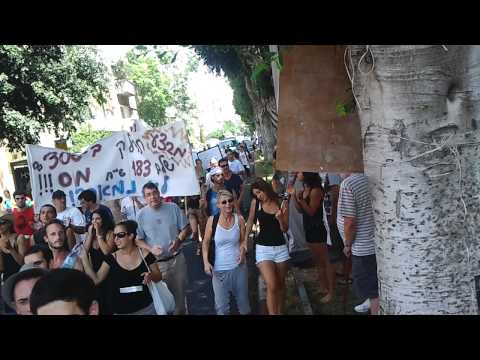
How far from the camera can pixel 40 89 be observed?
12.7 metres

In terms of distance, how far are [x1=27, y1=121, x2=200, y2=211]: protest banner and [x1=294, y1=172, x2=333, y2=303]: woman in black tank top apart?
1.40m

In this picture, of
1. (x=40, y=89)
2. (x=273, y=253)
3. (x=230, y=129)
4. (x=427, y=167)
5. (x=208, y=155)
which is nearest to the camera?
(x=427, y=167)

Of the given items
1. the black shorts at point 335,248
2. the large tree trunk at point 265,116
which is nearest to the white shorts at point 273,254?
the black shorts at point 335,248

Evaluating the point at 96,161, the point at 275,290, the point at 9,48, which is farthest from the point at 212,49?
the point at 275,290

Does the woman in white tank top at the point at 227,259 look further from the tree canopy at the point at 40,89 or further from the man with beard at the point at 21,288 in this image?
the tree canopy at the point at 40,89

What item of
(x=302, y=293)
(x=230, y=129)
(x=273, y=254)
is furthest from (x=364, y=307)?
(x=230, y=129)

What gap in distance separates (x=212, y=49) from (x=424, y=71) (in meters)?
14.2

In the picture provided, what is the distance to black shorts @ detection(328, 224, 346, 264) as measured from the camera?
238 inches

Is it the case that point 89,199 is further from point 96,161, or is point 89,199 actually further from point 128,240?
point 128,240

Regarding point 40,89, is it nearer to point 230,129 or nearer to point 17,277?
point 17,277

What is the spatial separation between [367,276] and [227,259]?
1.43 meters

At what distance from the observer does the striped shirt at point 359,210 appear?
390 cm

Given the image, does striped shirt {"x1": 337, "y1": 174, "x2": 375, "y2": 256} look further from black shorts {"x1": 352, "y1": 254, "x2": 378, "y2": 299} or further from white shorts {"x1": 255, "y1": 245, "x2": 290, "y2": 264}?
white shorts {"x1": 255, "y1": 245, "x2": 290, "y2": 264}

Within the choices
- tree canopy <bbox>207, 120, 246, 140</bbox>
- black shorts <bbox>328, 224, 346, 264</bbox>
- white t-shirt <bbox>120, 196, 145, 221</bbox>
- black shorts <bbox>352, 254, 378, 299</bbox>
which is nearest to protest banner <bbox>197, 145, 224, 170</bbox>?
white t-shirt <bbox>120, 196, 145, 221</bbox>
